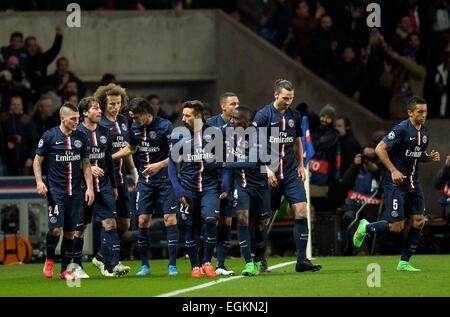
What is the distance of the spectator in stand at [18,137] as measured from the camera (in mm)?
23875

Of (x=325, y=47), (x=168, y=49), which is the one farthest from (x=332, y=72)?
(x=168, y=49)

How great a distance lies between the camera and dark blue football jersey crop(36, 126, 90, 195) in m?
17.4

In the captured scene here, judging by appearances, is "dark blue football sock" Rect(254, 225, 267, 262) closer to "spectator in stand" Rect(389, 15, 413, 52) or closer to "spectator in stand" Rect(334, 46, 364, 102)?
"spectator in stand" Rect(334, 46, 364, 102)

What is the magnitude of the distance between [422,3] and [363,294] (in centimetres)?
1309

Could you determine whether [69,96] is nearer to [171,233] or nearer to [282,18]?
[282,18]

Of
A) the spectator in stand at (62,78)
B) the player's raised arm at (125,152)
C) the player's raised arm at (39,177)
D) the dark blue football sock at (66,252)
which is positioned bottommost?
the dark blue football sock at (66,252)

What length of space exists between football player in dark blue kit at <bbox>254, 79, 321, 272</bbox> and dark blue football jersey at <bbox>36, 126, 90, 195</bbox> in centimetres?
225

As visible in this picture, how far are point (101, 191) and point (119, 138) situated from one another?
47.1 inches

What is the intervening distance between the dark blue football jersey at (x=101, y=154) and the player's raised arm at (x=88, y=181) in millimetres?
424

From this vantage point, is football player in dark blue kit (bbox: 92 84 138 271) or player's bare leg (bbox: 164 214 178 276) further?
football player in dark blue kit (bbox: 92 84 138 271)

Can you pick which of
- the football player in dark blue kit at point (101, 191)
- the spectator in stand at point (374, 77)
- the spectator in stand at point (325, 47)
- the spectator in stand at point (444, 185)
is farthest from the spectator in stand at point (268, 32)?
the football player in dark blue kit at point (101, 191)

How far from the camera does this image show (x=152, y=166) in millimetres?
17672

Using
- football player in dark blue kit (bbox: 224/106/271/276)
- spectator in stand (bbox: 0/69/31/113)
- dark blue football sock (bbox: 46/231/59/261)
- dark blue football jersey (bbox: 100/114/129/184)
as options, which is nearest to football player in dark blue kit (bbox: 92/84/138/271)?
dark blue football jersey (bbox: 100/114/129/184)

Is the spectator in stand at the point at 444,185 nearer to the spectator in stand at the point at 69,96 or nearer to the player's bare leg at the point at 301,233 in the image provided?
the player's bare leg at the point at 301,233
